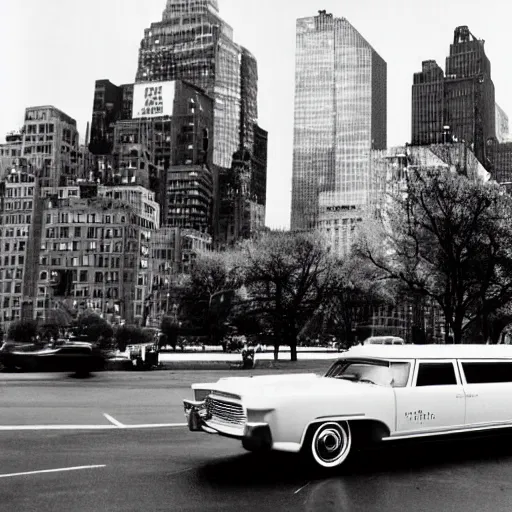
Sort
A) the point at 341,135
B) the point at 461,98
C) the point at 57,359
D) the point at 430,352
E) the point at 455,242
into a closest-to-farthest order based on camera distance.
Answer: the point at 430,352 → the point at 57,359 → the point at 455,242 → the point at 461,98 → the point at 341,135

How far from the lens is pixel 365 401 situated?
8000 mm

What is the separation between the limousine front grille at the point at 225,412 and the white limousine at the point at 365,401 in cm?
1

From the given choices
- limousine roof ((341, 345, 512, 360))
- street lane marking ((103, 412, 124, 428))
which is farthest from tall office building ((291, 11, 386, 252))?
limousine roof ((341, 345, 512, 360))

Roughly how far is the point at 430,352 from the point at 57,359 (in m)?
23.0

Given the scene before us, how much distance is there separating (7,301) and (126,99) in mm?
60269

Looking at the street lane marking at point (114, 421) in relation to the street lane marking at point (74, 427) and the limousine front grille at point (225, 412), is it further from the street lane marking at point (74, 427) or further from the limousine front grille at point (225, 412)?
the limousine front grille at point (225, 412)

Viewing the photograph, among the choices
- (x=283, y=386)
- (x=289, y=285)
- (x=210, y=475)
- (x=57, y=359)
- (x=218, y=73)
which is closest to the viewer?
(x=210, y=475)

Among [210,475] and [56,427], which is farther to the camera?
[56,427]

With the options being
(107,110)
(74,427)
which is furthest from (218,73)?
(74,427)

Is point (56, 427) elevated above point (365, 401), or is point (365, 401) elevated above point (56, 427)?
point (365, 401)

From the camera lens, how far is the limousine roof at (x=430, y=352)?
8.67 m

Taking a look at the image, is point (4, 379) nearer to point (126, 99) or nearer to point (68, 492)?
point (68, 492)

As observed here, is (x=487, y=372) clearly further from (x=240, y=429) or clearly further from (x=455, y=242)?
(x=455, y=242)

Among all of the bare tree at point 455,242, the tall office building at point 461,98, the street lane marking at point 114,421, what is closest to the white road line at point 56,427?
the street lane marking at point 114,421
